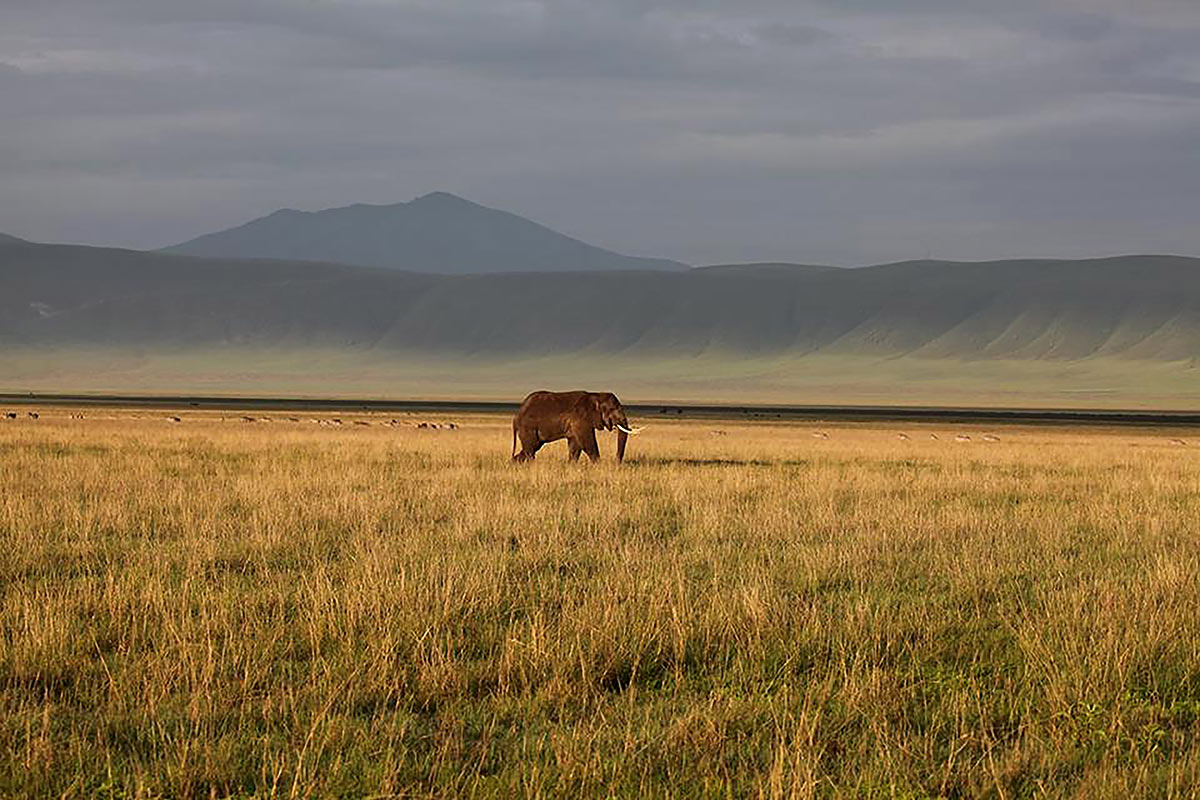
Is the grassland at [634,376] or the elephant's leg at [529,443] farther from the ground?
the grassland at [634,376]

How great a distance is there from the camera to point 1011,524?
14.6 m

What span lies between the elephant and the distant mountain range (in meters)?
138

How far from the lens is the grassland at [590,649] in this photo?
5848 millimetres

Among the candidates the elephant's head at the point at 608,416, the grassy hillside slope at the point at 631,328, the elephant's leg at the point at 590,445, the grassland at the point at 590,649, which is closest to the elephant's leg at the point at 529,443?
the elephant's leg at the point at 590,445

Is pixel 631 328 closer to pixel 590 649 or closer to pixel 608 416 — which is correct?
pixel 608 416

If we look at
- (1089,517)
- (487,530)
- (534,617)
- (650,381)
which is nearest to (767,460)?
(1089,517)

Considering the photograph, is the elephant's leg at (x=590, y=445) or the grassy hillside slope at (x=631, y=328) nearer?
the elephant's leg at (x=590, y=445)

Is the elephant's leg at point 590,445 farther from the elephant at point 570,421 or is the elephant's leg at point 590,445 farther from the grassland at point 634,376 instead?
the grassland at point 634,376

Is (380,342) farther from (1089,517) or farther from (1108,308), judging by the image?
(1089,517)

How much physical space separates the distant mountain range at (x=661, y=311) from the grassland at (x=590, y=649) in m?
148

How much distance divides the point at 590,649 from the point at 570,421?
1561 cm

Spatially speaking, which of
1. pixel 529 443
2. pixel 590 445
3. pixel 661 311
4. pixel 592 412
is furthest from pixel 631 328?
pixel 590 445

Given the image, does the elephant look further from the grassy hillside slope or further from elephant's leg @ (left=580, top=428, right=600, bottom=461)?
the grassy hillside slope

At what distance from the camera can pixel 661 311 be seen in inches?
7052
